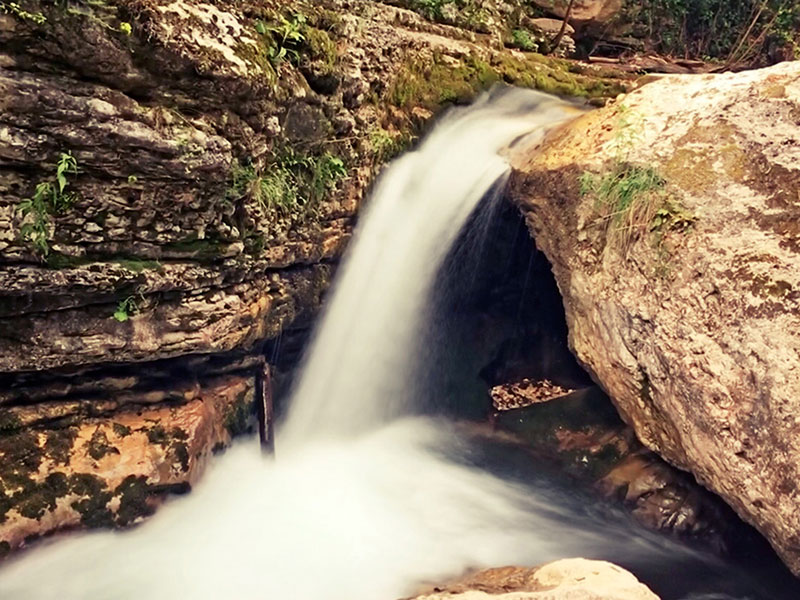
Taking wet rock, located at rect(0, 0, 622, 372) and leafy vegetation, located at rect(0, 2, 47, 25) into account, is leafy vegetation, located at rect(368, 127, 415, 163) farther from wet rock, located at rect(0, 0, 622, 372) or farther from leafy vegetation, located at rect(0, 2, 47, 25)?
leafy vegetation, located at rect(0, 2, 47, 25)

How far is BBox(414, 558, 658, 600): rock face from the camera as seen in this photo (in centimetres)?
434

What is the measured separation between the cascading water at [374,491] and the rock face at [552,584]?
400mm

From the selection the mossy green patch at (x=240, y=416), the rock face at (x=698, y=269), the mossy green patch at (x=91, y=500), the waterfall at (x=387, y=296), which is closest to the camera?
the rock face at (x=698, y=269)

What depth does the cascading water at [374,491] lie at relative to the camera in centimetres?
537

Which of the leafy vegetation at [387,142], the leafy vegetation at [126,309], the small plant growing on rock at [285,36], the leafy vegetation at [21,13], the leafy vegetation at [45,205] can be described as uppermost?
the small plant growing on rock at [285,36]

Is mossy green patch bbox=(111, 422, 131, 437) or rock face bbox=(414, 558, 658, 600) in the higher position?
mossy green patch bbox=(111, 422, 131, 437)

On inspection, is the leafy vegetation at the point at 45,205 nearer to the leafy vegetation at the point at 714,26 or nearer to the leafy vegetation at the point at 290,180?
the leafy vegetation at the point at 290,180

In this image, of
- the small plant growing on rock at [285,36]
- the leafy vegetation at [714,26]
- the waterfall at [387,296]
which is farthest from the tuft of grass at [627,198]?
the leafy vegetation at [714,26]

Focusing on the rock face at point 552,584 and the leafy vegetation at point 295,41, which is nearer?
the rock face at point 552,584

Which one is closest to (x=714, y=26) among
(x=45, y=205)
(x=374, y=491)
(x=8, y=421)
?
(x=374, y=491)

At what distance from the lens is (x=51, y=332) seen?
5270 mm

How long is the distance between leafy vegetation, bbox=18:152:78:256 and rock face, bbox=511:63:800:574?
15.3 ft

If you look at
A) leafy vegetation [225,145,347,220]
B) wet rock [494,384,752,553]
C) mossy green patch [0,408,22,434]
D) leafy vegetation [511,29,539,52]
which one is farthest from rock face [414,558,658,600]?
leafy vegetation [511,29,539,52]

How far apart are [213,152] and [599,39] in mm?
10287
